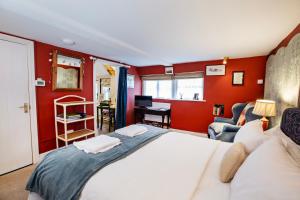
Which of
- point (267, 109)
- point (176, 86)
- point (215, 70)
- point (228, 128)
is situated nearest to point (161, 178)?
point (228, 128)

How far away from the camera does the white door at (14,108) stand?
7.38 ft

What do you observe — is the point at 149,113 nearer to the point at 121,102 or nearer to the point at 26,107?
the point at 121,102

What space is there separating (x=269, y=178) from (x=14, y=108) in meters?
3.27

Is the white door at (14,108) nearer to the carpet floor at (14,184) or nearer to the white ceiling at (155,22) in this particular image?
the carpet floor at (14,184)

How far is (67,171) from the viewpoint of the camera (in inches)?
47.0

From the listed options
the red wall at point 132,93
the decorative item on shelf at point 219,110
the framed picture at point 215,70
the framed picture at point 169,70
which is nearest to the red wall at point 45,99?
the red wall at point 132,93

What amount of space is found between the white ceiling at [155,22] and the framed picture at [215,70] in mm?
1066

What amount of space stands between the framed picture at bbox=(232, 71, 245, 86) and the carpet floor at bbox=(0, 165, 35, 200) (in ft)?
14.8

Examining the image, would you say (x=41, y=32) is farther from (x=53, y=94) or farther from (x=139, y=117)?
(x=139, y=117)

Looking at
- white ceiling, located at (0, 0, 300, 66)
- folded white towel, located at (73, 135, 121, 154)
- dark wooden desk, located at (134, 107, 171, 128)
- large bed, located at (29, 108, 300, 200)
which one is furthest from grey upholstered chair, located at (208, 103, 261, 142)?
folded white towel, located at (73, 135, 121, 154)

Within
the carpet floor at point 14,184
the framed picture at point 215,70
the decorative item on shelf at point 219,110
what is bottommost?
the carpet floor at point 14,184

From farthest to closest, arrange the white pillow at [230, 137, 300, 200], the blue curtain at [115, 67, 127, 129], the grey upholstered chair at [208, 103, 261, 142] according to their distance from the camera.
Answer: the blue curtain at [115, 67, 127, 129] → the grey upholstered chair at [208, 103, 261, 142] → the white pillow at [230, 137, 300, 200]

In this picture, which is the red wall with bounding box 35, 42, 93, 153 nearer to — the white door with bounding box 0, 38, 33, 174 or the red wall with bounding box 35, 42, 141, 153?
the red wall with bounding box 35, 42, 141, 153

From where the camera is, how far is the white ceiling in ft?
4.95
